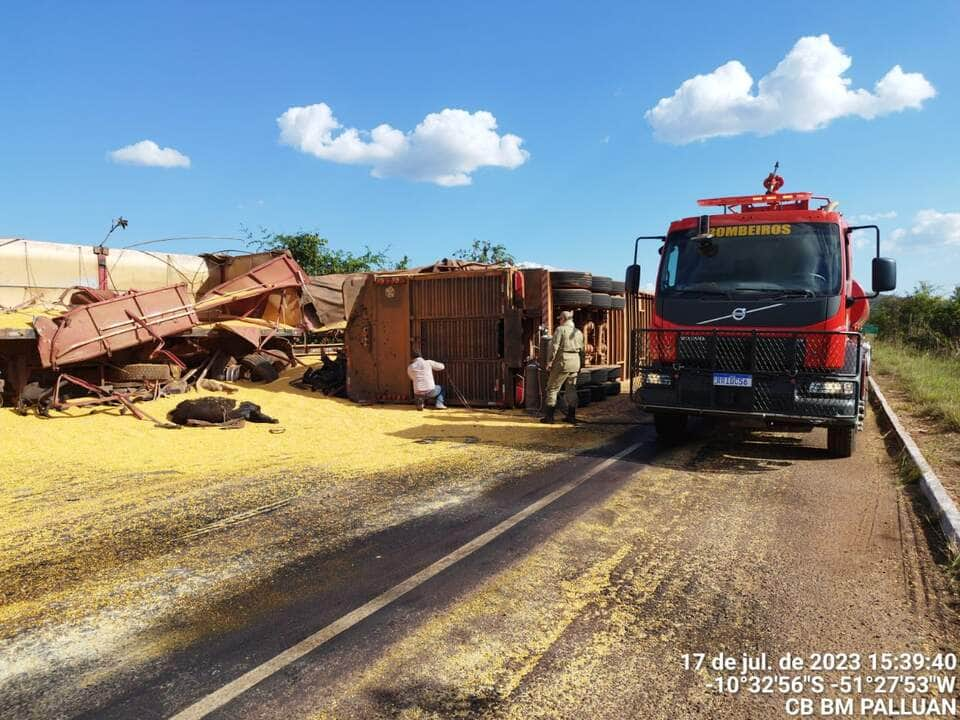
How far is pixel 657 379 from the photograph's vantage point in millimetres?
7641

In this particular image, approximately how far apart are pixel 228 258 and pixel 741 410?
14266 mm

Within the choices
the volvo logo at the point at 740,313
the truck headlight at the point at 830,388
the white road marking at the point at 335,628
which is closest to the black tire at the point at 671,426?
the volvo logo at the point at 740,313

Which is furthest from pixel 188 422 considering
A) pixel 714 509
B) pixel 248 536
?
pixel 714 509

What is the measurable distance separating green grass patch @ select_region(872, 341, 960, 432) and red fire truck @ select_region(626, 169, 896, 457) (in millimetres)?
3047

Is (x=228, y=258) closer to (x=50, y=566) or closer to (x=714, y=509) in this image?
(x=50, y=566)

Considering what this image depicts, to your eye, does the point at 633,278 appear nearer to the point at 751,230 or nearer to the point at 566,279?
the point at 751,230

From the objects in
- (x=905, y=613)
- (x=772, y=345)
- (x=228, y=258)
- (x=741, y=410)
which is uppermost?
(x=228, y=258)

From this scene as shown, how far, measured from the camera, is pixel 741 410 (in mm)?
7020

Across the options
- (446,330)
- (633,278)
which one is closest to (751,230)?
(633,278)

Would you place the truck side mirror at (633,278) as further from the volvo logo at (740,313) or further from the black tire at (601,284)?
the black tire at (601,284)

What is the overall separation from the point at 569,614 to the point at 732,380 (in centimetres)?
447

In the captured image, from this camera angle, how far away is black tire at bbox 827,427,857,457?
24.0 feet

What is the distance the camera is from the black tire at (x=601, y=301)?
12856 mm

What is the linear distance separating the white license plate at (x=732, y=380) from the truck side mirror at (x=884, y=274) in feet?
5.81
